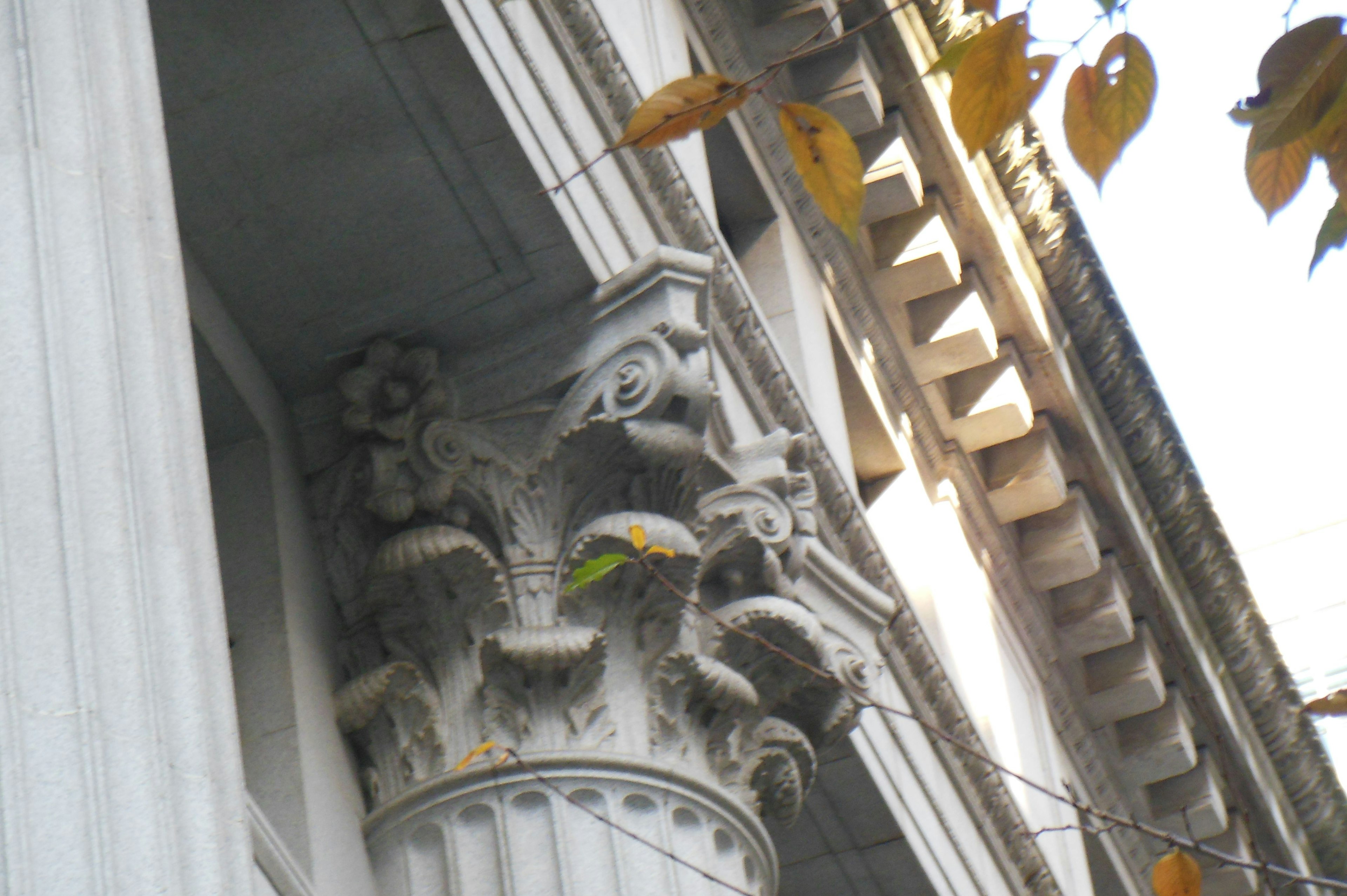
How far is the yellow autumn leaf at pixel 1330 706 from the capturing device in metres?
5.55

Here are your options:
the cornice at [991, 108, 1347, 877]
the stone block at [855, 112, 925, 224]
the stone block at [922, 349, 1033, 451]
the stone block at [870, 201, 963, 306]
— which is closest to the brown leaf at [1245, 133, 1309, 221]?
the stone block at [855, 112, 925, 224]

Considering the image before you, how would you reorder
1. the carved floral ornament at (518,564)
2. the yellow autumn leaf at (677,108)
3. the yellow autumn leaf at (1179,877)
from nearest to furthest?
1. the yellow autumn leaf at (677,108)
2. the yellow autumn leaf at (1179,877)
3. the carved floral ornament at (518,564)

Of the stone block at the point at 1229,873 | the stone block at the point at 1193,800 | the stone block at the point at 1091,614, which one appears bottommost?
the stone block at the point at 1229,873

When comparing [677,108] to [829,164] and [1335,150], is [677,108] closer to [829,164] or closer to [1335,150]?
[829,164]

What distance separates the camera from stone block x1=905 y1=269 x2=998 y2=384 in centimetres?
1605

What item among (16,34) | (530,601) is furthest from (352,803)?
(16,34)

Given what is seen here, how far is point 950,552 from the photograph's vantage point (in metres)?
16.1

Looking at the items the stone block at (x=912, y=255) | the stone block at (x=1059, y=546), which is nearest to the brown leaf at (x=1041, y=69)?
the stone block at (x=912, y=255)

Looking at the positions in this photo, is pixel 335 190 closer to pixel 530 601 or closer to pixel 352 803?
pixel 530 601

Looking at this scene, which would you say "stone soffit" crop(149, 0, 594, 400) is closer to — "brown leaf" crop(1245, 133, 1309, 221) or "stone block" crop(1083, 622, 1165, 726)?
"brown leaf" crop(1245, 133, 1309, 221)

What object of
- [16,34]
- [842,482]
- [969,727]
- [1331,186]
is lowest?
[1331,186]

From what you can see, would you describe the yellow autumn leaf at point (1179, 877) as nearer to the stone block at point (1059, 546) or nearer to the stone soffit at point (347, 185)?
the stone soffit at point (347, 185)

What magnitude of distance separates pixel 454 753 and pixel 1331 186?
426 centimetres

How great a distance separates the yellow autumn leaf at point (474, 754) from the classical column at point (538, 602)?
0.11 ft
